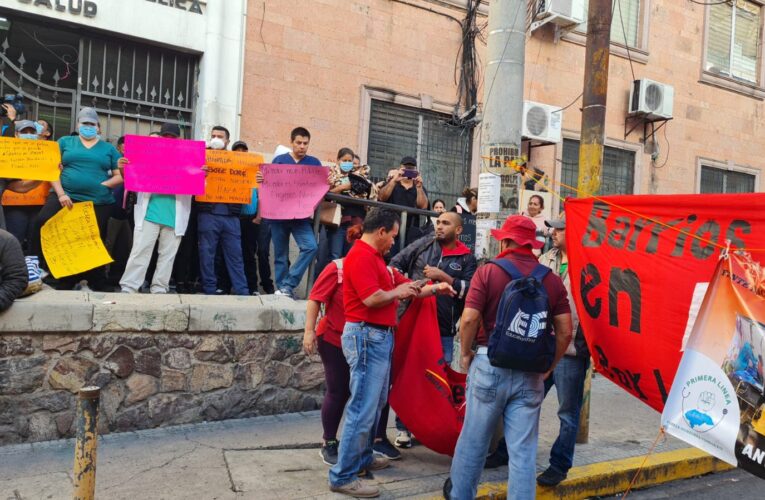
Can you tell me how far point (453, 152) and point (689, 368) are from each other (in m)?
7.97

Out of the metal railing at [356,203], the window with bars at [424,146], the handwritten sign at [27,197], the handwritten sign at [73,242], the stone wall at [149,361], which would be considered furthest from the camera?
the window with bars at [424,146]

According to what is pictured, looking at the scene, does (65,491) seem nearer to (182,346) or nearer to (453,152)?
(182,346)

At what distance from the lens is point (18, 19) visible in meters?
7.97

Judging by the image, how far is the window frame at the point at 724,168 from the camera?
46.0ft

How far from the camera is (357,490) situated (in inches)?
171

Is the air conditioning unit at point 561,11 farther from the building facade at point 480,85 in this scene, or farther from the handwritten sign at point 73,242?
the handwritten sign at point 73,242

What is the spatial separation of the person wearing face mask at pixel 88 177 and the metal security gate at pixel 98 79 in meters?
2.06

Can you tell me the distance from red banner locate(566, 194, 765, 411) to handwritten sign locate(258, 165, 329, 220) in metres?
2.84

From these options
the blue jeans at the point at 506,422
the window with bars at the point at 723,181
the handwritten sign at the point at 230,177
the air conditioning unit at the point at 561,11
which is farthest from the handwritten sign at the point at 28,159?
the window with bars at the point at 723,181

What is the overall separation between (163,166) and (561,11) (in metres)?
8.20

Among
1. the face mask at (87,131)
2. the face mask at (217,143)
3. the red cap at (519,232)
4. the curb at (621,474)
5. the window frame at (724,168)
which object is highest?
the window frame at (724,168)

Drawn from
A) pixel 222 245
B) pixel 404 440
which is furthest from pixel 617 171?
pixel 404 440

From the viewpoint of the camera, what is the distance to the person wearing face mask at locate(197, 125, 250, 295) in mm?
6496

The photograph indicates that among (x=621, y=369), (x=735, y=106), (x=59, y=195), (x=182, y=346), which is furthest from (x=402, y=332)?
(x=735, y=106)
